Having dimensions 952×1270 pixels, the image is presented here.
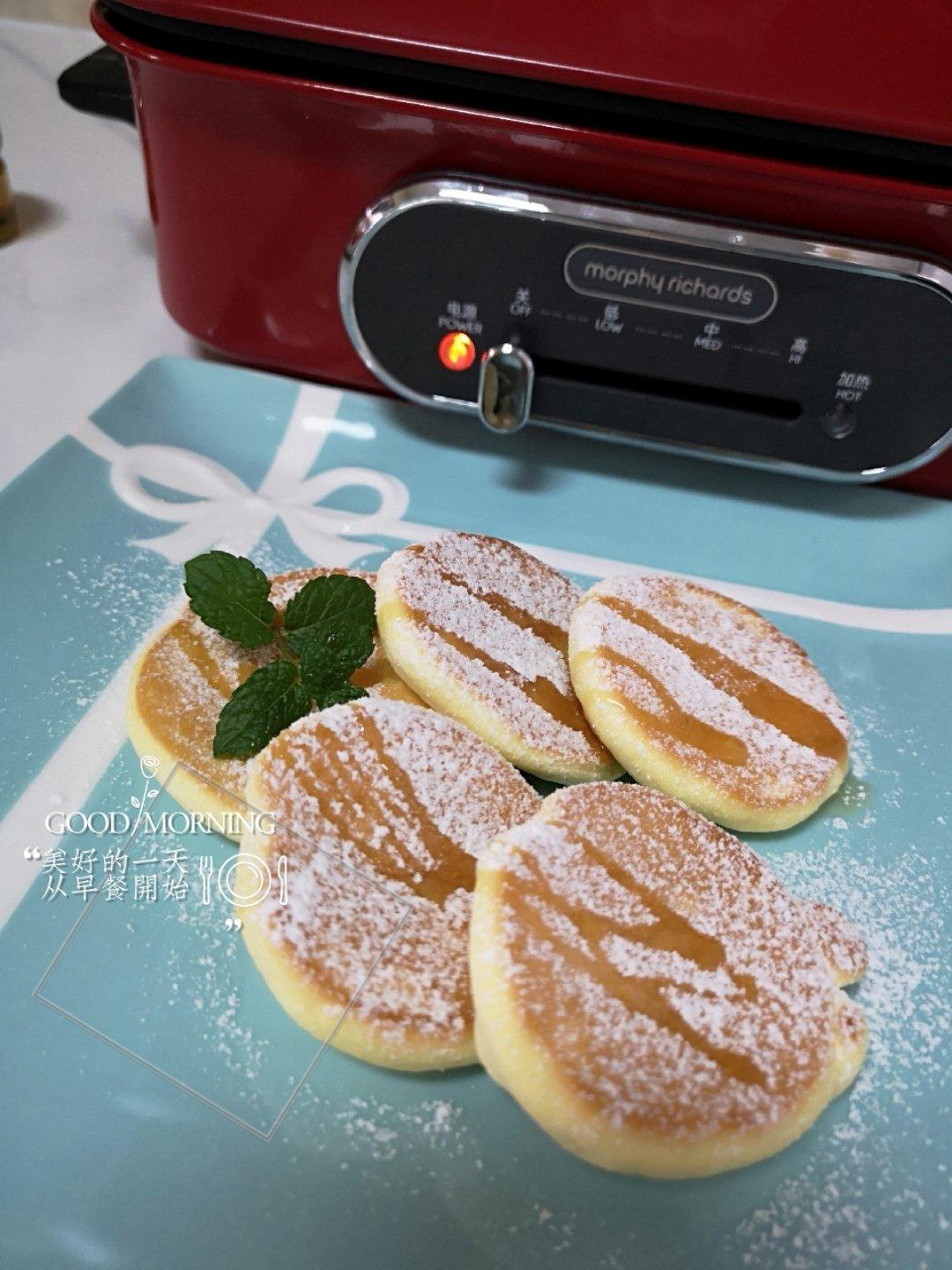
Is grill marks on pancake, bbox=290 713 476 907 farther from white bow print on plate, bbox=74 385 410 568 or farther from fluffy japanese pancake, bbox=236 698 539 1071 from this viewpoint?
white bow print on plate, bbox=74 385 410 568

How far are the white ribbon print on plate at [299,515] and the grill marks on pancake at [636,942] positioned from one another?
0.43 meters

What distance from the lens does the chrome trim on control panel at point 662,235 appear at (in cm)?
88

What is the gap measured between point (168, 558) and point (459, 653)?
1.11ft

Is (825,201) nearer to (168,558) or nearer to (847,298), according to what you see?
(847,298)

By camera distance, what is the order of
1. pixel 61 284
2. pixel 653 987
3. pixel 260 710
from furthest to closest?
1. pixel 61 284
2. pixel 260 710
3. pixel 653 987

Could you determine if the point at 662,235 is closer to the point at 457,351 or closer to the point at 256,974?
the point at 457,351

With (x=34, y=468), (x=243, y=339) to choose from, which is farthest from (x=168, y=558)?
(x=243, y=339)

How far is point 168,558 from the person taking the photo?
3.28 ft

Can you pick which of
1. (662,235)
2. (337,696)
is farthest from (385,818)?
(662,235)

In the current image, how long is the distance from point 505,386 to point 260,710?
402 mm

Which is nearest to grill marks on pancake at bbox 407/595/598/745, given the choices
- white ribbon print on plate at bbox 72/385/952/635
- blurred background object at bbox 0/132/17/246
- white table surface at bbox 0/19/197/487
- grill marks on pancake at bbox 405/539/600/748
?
grill marks on pancake at bbox 405/539/600/748

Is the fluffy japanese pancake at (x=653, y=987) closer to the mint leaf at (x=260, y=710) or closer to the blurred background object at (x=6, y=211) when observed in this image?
the mint leaf at (x=260, y=710)

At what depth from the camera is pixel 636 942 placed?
26.0 inches

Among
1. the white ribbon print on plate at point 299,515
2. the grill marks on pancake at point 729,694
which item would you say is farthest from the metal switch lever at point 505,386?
the grill marks on pancake at point 729,694
